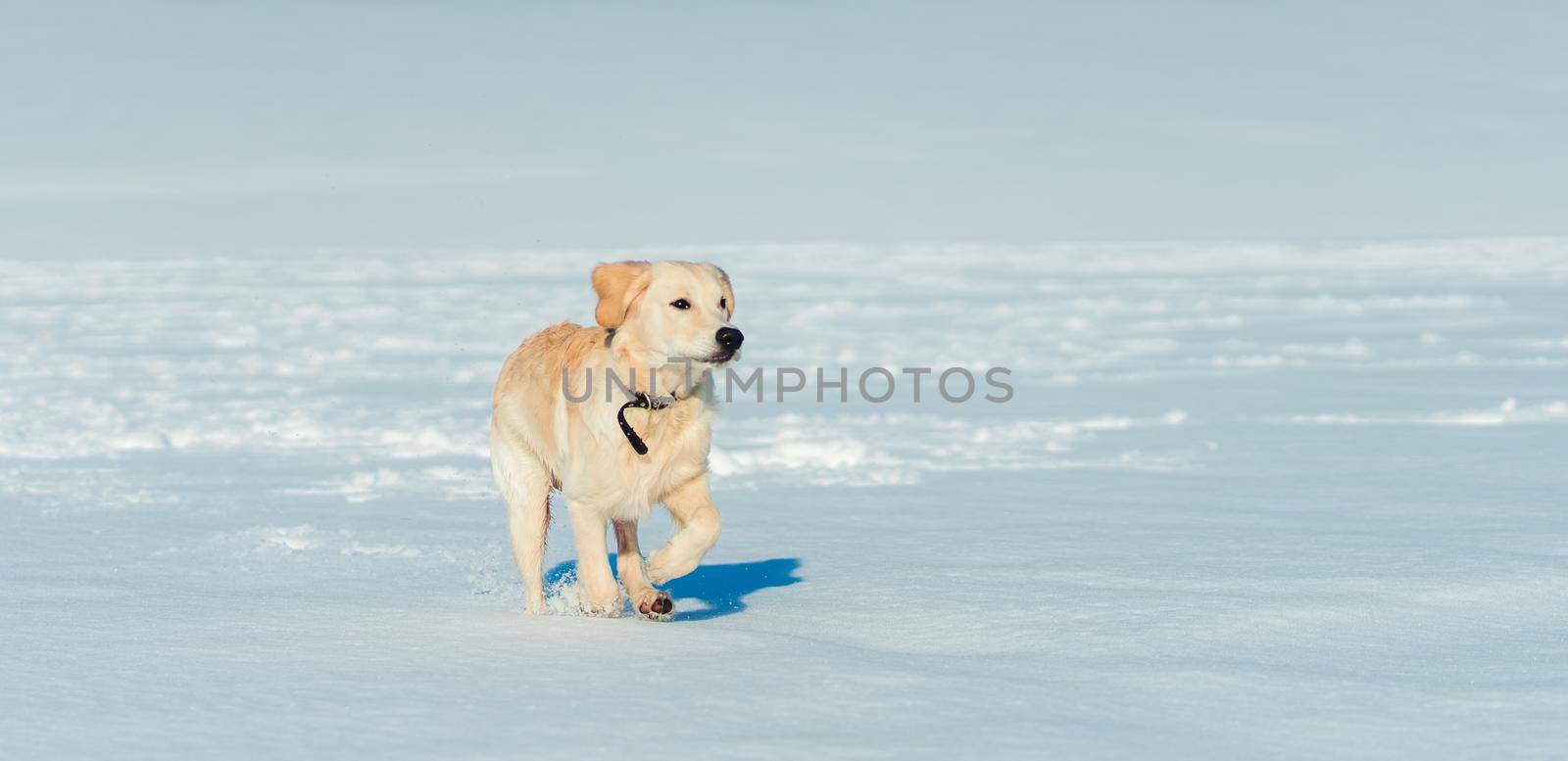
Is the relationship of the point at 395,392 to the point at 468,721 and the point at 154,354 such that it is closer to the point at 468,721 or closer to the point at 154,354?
the point at 154,354

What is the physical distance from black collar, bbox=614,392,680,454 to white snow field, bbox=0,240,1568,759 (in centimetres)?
55

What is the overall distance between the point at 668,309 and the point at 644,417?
1.20ft

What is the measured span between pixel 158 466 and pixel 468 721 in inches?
267

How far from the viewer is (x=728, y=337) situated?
468cm

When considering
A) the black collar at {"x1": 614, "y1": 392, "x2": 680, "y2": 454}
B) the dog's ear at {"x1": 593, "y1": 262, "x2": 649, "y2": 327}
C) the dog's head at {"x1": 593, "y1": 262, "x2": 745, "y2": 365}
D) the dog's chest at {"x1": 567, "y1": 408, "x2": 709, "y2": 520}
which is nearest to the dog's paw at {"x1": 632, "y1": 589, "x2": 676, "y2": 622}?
the dog's chest at {"x1": 567, "y1": 408, "x2": 709, "y2": 520}

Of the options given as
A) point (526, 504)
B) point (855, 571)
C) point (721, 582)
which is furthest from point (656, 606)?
point (855, 571)

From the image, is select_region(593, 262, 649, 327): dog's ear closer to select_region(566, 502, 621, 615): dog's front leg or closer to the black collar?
the black collar

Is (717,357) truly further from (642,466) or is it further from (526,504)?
(526,504)

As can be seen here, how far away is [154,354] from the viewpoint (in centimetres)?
1789

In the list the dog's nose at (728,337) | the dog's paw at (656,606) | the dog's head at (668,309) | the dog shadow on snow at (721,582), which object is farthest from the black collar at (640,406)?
the dog shadow on snow at (721,582)

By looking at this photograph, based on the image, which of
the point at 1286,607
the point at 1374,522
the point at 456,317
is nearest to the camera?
the point at 1286,607

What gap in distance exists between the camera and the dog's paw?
15.8 ft

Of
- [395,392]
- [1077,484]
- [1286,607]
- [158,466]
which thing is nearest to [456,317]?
[395,392]

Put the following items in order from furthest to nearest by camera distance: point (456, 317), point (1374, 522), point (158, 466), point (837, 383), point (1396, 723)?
1. point (456, 317)
2. point (837, 383)
3. point (158, 466)
4. point (1374, 522)
5. point (1396, 723)
